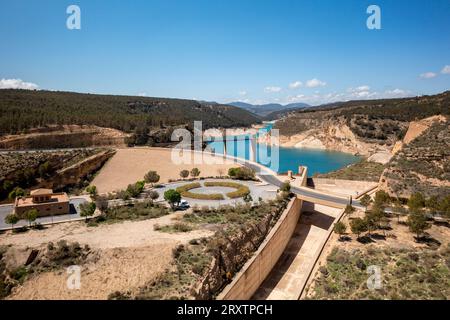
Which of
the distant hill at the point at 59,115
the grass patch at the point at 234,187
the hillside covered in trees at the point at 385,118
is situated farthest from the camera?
the hillside covered in trees at the point at 385,118

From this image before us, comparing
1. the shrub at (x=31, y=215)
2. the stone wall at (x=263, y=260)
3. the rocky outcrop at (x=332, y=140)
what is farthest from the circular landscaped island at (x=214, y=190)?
the rocky outcrop at (x=332, y=140)

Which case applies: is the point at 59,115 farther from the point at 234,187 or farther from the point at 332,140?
the point at 332,140

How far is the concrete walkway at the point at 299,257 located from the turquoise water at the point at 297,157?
27675 mm

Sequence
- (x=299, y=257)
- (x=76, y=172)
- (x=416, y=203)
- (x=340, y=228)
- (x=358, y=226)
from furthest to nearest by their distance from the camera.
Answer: (x=76, y=172) < (x=299, y=257) < (x=416, y=203) < (x=340, y=228) < (x=358, y=226)

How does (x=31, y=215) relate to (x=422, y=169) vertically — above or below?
below

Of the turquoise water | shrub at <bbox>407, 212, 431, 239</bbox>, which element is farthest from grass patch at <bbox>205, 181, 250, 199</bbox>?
the turquoise water

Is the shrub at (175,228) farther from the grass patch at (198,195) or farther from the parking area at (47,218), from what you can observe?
the parking area at (47,218)

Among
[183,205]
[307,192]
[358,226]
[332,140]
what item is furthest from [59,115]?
[332,140]

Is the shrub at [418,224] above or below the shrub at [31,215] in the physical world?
below

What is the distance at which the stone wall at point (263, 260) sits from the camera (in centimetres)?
1930

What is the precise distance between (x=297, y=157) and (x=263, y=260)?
200 feet

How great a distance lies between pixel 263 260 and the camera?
75.6 feet
